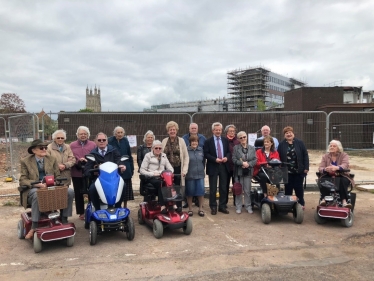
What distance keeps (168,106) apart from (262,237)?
10289 cm

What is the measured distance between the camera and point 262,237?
17.2ft

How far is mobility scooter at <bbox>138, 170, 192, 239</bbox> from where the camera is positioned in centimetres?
516

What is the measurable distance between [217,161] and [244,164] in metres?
0.53

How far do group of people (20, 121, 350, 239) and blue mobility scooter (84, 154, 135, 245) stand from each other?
0.96ft

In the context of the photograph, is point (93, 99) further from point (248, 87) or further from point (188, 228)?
point (188, 228)

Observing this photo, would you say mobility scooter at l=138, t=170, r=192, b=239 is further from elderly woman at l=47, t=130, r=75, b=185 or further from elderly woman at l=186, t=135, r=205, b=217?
elderly woman at l=47, t=130, r=75, b=185

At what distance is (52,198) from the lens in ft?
15.3

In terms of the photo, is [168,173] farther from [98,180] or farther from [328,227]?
[328,227]

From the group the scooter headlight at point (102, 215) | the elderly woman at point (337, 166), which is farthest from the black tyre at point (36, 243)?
the elderly woman at point (337, 166)

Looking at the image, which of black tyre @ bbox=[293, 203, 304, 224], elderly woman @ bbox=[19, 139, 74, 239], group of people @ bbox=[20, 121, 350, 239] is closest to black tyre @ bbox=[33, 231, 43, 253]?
elderly woman @ bbox=[19, 139, 74, 239]

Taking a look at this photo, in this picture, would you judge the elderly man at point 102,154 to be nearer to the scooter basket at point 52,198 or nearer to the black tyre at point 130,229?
the scooter basket at point 52,198

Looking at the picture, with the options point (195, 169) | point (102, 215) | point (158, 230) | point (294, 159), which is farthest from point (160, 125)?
point (102, 215)

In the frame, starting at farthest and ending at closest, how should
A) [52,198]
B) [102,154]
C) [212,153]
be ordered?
[212,153] → [102,154] → [52,198]

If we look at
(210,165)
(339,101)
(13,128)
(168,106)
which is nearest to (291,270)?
(210,165)
